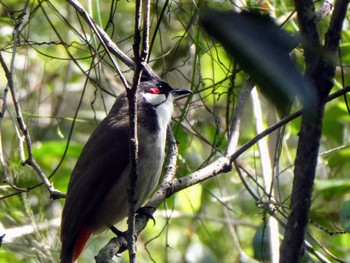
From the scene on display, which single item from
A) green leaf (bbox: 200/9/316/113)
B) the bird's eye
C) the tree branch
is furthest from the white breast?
green leaf (bbox: 200/9/316/113)

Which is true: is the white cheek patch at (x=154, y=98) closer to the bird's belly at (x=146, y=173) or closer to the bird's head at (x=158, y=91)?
the bird's head at (x=158, y=91)

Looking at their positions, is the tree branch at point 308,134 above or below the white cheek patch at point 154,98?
below

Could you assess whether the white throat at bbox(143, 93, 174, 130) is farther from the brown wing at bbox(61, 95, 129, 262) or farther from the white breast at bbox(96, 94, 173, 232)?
the brown wing at bbox(61, 95, 129, 262)

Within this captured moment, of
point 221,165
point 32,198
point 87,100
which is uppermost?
point 87,100

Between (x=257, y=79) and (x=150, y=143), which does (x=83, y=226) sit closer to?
(x=150, y=143)

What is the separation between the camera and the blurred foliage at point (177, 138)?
2.98 meters

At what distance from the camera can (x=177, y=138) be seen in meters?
3.43

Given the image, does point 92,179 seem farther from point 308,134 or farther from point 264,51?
point 264,51

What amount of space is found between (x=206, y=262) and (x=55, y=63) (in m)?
2.19

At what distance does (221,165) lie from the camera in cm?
238

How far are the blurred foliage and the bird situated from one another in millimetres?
136

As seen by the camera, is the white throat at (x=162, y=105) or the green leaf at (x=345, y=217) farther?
the white throat at (x=162, y=105)

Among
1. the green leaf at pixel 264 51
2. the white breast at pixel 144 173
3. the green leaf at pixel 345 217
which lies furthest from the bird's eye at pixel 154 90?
the green leaf at pixel 264 51

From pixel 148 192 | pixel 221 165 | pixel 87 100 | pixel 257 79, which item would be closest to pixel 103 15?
pixel 87 100
